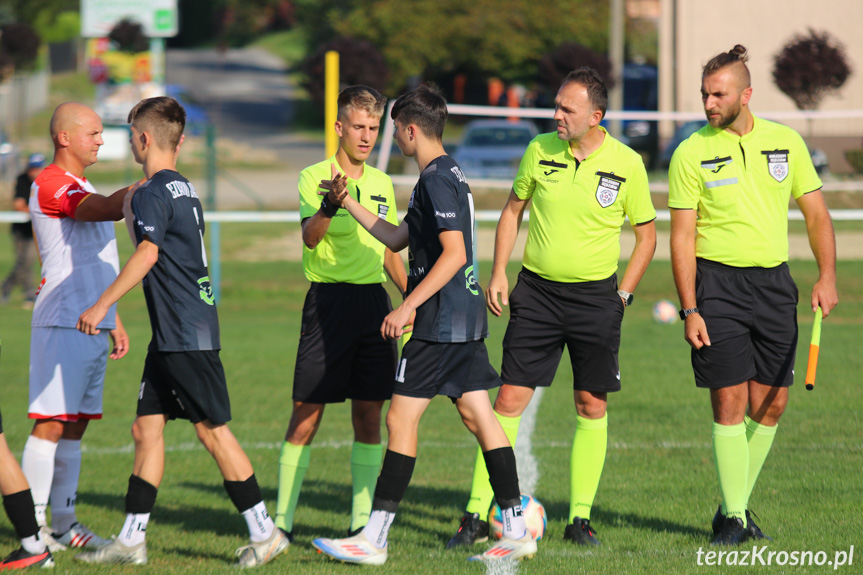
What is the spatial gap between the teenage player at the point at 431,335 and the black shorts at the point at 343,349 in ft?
1.60

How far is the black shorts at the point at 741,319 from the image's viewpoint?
15.6 feet

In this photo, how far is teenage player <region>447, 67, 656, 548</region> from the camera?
15.8 feet

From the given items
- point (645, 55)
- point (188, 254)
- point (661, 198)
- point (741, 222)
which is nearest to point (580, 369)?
point (741, 222)

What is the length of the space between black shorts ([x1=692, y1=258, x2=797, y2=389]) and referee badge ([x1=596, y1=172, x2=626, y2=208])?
0.58 m

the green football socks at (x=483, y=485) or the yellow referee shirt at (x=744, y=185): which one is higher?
the yellow referee shirt at (x=744, y=185)

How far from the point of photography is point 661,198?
50.2ft

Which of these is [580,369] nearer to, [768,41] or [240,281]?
[240,281]

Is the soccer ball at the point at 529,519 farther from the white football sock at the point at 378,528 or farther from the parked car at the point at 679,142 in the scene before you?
the parked car at the point at 679,142

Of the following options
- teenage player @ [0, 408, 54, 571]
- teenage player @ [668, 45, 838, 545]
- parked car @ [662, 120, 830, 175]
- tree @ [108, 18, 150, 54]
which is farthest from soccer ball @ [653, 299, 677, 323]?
tree @ [108, 18, 150, 54]

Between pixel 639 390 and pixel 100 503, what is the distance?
4.76 meters

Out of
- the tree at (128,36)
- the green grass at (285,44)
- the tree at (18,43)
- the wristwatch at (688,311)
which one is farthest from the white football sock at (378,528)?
the green grass at (285,44)

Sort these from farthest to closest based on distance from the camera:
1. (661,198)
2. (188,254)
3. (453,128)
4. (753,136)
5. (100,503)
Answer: (453,128)
(661,198)
(100,503)
(753,136)
(188,254)

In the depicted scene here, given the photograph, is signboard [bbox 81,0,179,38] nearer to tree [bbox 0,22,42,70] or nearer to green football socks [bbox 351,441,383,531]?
tree [bbox 0,22,42,70]
